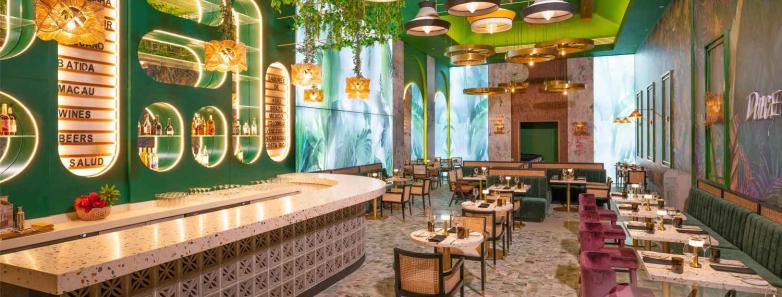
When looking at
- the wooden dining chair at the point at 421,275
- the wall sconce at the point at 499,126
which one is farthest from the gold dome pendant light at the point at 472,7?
the wall sconce at the point at 499,126

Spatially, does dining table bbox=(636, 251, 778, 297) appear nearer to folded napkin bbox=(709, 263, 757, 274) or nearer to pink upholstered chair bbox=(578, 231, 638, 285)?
folded napkin bbox=(709, 263, 757, 274)

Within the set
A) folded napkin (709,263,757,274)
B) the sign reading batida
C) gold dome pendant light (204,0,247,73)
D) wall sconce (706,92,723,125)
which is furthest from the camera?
wall sconce (706,92,723,125)

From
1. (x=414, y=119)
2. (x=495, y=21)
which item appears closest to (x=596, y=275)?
(x=495, y=21)

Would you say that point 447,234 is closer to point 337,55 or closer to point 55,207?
point 55,207

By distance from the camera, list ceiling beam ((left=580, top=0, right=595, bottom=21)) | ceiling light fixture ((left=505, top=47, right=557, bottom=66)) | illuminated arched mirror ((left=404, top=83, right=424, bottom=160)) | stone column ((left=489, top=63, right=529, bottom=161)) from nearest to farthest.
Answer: ceiling light fixture ((left=505, top=47, right=557, bottom=66)) < ceiling beam ((left=580, top=0, right=595, bottom=21)) < illuminated arched mirror ((left=404, top=83, right=424, bottom=160)) < stone column ((left=489, top=63, right=529, bottom=161))

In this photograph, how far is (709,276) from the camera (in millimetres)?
3430

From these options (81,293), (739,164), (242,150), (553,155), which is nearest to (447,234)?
(81,293)

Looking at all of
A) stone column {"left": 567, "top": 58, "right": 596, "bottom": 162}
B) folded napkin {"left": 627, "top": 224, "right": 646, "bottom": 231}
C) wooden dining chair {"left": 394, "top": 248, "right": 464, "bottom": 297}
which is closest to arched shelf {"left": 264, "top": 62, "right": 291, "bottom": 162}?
wooden dining chair {"left": 394, "top": 248, "right": 464, "bottom": 297}

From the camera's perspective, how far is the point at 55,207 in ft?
14.8

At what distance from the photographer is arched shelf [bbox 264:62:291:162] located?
26.1ft

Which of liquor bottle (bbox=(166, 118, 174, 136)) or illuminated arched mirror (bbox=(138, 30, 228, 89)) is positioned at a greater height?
illuminated arched mirror (bbox=(138, 30, 228, 89))

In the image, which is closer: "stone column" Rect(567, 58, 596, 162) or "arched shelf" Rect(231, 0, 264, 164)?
"arched shelf" Rect(231, 0, 264, 164)

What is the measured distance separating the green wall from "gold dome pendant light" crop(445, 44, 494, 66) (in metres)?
4.03

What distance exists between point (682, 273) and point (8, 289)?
4.28 meters
